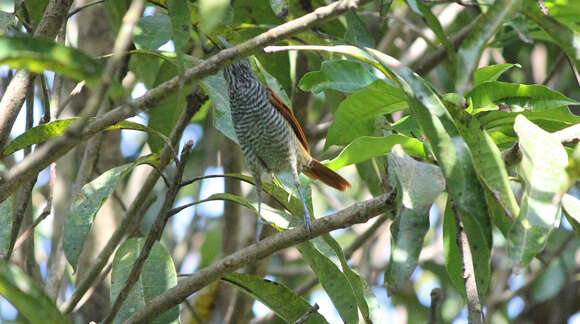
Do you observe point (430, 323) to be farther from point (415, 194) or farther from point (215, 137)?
point (215, 137)

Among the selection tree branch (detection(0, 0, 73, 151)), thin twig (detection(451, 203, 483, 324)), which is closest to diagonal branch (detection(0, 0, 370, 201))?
tree branch (detection(0, 0, 73, 151))

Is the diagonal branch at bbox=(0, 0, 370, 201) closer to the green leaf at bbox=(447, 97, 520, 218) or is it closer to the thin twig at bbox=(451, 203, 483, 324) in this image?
the green leaf at bbox=(447, 97, 520, 218)

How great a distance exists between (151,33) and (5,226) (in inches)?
37.1

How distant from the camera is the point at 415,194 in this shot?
185 cm

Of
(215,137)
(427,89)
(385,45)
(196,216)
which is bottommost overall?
(196,216)

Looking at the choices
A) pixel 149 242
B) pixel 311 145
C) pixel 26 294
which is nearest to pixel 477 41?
pixel 26 294

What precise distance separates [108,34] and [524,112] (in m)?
2.70

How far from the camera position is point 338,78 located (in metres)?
2.39

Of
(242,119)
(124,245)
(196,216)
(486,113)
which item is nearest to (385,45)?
(242,119)

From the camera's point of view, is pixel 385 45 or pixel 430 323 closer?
pixel 430 323

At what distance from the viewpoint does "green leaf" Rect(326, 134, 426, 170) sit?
86.7 inches

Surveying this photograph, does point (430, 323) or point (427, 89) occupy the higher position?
point (427, 89)

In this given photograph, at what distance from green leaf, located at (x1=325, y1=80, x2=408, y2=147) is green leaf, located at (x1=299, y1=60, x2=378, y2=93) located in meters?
0.06

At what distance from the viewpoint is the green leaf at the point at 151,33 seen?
280 cm
